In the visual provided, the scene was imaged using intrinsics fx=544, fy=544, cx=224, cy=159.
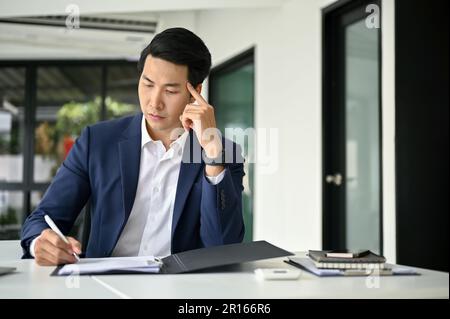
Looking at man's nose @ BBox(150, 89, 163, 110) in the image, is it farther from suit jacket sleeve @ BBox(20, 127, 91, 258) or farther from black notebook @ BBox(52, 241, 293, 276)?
black notebook @ BBox(52, 241, 293, 276)

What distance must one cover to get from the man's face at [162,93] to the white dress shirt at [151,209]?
6cm

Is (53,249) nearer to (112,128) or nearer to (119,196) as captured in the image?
(119,196)

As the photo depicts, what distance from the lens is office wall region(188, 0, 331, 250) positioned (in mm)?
4000

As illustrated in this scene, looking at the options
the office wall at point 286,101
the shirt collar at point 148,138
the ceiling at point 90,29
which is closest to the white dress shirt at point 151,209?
the shirt collar at point 148,138

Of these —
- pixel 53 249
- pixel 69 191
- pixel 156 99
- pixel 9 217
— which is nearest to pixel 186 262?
pixel 53 249

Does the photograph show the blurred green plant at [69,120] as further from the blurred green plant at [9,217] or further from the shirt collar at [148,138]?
the shirt collar at [148,138]

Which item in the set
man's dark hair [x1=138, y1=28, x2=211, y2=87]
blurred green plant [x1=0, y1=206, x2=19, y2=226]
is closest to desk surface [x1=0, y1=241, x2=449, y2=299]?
man's dark hair [x1=138, y1=28, x2=211, y2=87]

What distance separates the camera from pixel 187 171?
1.70 meters

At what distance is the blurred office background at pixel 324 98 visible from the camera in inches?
114

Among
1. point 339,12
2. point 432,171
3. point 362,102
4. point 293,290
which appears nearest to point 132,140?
point 293,290

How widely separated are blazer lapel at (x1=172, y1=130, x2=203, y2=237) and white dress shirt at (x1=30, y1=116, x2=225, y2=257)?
4cm

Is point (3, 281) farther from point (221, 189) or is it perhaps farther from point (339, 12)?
point (339, 12)

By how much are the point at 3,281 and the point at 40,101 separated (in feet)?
22.6

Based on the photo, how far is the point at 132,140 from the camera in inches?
67.2
